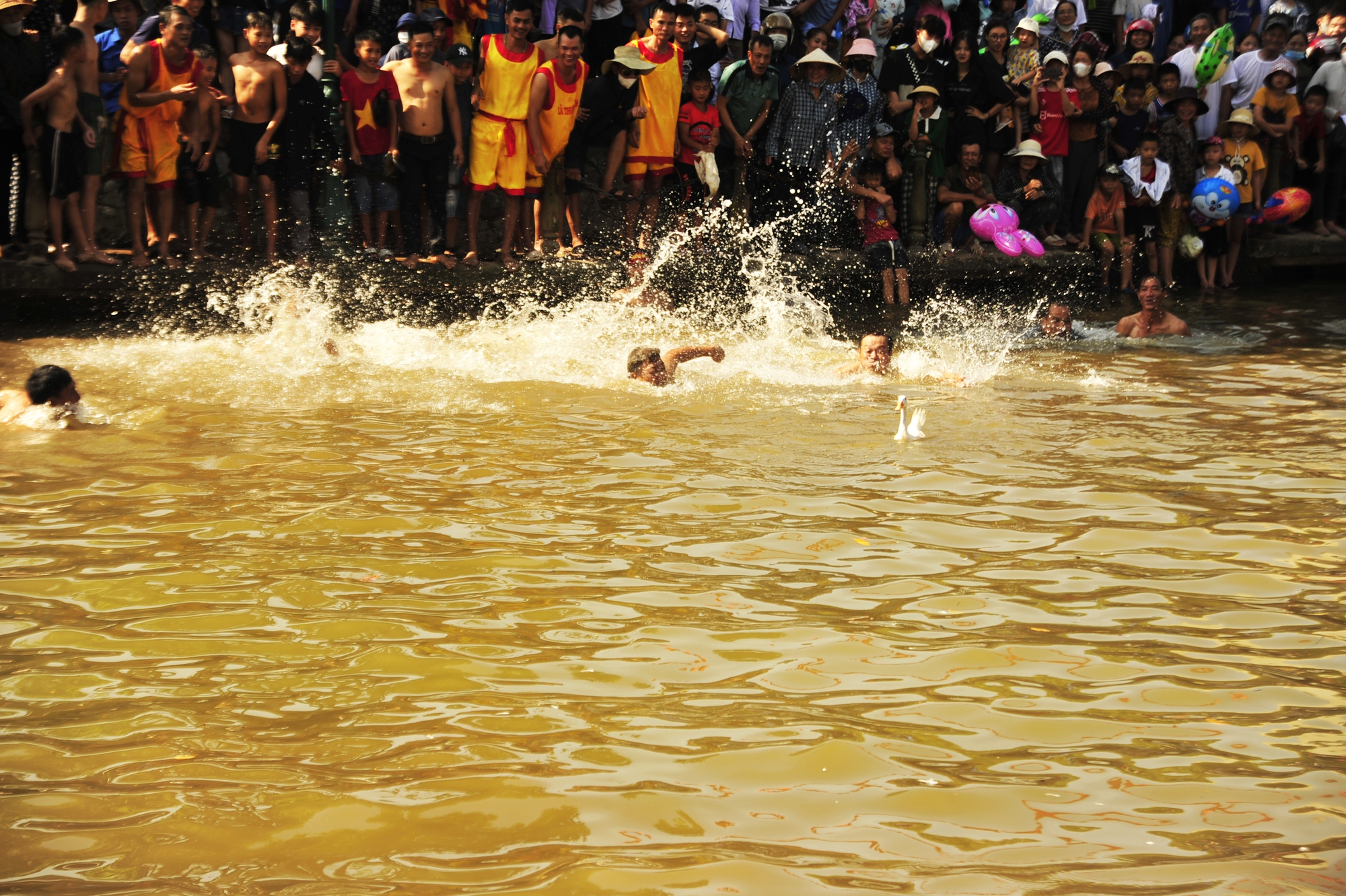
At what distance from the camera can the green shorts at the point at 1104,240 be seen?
14078mm

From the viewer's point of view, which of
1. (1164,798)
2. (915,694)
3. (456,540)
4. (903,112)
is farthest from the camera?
(903,112)

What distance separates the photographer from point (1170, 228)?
14539mm

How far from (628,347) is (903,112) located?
4557mm

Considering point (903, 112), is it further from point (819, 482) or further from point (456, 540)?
point (456, 540)

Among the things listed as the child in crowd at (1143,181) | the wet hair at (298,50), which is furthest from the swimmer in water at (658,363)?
the child in crowd at (1143,181)

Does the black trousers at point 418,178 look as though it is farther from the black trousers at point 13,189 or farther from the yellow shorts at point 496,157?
the black trousers at point 13,189

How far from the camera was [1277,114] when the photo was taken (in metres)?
14.8

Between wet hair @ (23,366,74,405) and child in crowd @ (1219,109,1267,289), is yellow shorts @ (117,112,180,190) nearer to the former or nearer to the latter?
wet hair @ (23,366,74,405)

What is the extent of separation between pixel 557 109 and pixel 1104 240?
22.1 feet

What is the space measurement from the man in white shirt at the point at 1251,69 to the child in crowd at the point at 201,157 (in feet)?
38.1

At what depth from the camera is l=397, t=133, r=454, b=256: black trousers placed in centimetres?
1096

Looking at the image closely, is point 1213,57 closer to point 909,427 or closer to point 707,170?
point 707,170

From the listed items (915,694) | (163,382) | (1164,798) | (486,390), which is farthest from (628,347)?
(1164,798)

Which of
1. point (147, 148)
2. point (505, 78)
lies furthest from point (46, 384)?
point (505, 78)
